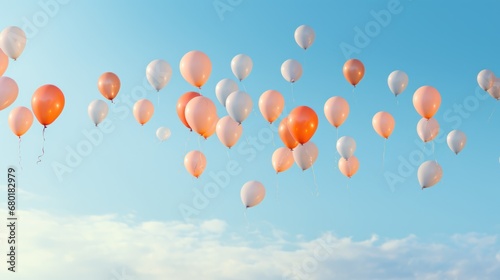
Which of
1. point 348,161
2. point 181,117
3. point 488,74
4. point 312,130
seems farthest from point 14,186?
point 488,74

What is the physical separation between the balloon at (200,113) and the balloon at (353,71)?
3.46 m

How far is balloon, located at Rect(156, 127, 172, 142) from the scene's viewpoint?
53.6 feet

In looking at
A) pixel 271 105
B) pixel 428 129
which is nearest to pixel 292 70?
pixel 271 105

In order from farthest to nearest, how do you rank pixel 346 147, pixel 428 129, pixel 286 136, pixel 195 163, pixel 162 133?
1. pixel 162 133
2. pixel 346 147
3. pixel 428 129
4. pixel 195 163
5. pixel 286 136

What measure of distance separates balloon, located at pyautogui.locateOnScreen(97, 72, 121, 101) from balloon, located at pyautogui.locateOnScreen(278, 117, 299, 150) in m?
3.81

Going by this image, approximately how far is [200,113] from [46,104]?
9.58 ft

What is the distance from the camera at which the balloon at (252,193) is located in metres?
13.5

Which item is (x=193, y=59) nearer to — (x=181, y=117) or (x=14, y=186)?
(x=181, y=117)

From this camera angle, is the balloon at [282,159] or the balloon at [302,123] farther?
the balloon at [282,159]

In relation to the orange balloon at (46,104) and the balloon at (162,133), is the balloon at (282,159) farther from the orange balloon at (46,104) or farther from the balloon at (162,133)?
the orange balloon at (46,104)

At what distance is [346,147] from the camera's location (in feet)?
49.0

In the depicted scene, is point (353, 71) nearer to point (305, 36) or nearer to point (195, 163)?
point (305, 36)

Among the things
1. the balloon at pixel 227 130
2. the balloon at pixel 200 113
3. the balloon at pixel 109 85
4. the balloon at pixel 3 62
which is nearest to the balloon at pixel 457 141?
the balloon at pixel 227 130

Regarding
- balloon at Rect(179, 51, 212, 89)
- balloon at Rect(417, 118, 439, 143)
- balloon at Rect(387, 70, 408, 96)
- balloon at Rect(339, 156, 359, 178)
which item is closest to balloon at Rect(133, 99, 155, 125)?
balloon at Rect(179, 51, 212, 89)
